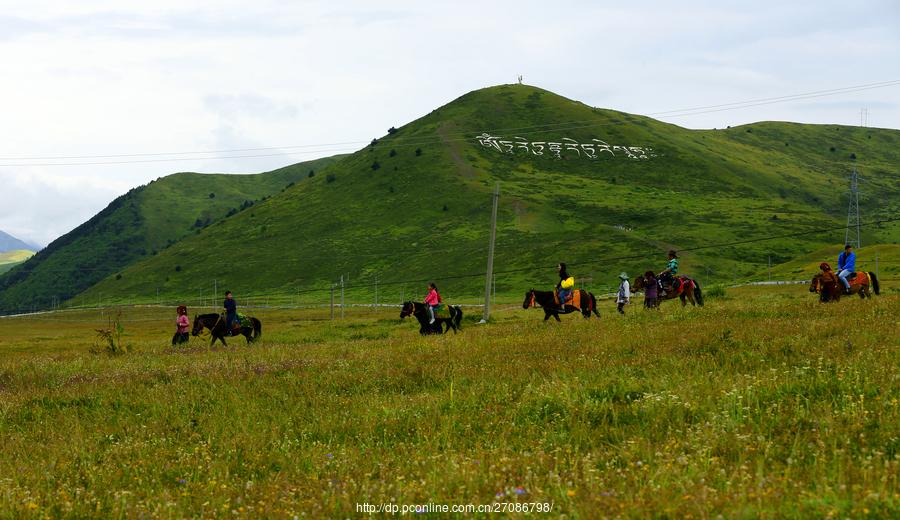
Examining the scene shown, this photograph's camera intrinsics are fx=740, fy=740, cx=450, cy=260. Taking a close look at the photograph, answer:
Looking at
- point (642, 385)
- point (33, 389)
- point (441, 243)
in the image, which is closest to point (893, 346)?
point (642, 385)

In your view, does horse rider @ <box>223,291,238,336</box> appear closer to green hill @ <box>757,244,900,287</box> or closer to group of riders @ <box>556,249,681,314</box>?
group of riders @ <box>556,249,681,314</box>

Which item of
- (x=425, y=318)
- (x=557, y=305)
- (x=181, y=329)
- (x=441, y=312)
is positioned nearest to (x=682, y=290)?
(x=557, y=305)

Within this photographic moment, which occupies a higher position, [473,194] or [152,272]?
[473,194]

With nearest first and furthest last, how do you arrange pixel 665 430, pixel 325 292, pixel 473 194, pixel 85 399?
pixel 665 430 < pixel 85 399 < pixel 325 292 < pixel 473 194

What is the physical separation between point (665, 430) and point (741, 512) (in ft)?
10.2

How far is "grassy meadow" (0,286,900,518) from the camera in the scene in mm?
5418

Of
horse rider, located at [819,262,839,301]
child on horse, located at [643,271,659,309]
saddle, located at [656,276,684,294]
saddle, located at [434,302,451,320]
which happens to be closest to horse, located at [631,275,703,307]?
saddle, located at [656,276,684,294]

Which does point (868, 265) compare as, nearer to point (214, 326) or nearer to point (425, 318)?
point (425, 318)

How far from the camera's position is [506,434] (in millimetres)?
7809

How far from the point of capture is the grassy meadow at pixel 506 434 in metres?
5.42

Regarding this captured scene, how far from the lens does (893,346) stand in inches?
422

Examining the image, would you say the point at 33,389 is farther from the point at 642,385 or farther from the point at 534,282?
the point at 534,282

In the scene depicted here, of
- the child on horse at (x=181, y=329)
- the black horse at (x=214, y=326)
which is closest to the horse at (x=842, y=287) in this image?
the black horse at (x=214, y=326)

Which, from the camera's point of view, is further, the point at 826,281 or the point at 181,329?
the point at 181,329
